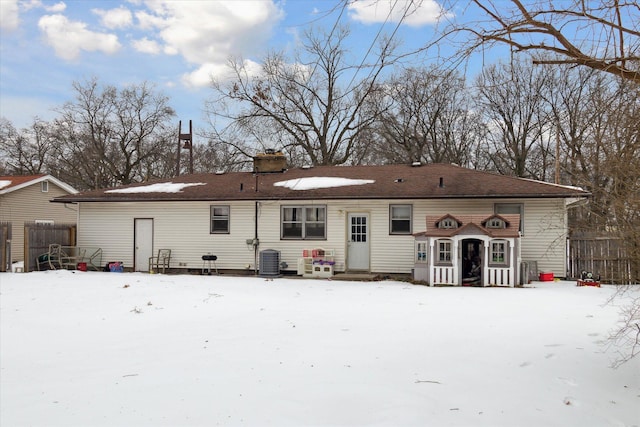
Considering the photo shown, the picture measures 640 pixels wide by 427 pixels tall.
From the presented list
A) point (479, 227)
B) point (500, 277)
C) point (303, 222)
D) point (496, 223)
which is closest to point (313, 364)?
point (479, 227)

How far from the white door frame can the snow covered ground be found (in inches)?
225

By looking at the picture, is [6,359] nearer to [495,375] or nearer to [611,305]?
[495,375]

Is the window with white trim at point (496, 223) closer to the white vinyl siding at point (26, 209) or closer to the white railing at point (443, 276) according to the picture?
the white railing at point (443, 276)

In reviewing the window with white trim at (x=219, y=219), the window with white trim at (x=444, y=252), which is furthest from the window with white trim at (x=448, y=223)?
the window with white trim at (x=219, y=219)

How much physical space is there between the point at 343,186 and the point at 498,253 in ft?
18.6

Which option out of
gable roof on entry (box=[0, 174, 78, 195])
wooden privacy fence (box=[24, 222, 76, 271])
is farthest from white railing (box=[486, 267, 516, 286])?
gable roof on entry (box=[0, 174, 78, 195])

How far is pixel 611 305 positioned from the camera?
31.7ft

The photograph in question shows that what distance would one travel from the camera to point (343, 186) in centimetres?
1666

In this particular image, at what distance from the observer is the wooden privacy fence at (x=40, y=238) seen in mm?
16609

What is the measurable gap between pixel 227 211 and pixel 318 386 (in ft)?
42.4

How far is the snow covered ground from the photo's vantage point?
13.6 feet

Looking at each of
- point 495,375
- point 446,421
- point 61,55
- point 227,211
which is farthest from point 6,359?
point 61,55

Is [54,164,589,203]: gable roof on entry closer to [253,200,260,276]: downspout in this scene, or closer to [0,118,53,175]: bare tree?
[253,200,260,276]: downspout

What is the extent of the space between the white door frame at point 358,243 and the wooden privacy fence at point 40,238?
10.8 m
